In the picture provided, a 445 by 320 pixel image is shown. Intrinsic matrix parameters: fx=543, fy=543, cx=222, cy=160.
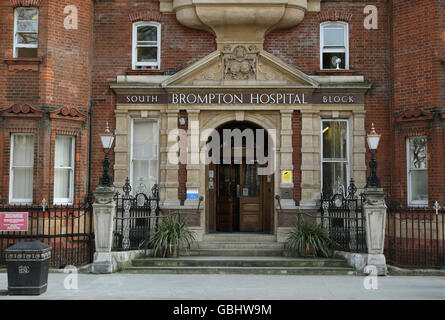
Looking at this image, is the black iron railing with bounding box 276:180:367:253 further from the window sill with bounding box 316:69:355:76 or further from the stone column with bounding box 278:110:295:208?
the window sill with bounding box 316:69:355:76

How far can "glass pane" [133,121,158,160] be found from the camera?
53.4 ft

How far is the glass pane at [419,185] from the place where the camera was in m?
15.1

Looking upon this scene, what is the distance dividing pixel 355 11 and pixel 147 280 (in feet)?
32.6

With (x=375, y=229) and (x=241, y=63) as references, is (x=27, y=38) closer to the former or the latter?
(x=241, y=63)

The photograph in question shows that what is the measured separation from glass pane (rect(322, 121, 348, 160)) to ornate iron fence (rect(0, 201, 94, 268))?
711 centimetres

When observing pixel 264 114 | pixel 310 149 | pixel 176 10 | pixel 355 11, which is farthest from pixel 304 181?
pixel 176 10

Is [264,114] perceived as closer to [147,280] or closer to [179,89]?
[179,89]

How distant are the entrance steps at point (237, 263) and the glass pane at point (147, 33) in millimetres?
6415

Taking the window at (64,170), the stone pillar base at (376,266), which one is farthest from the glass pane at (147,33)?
the stone pillar base at (376,266)

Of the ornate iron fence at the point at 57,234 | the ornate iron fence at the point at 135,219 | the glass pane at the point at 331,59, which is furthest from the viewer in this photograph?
the glass pane at the point at 331,59

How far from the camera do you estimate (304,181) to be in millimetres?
15766

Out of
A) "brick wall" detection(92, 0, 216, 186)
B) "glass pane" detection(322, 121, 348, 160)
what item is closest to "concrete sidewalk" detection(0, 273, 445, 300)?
"glass pane" detection(322, 121, 348, 160)

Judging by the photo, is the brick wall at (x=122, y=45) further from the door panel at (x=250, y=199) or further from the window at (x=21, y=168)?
the door panel at (x=250, y=199)

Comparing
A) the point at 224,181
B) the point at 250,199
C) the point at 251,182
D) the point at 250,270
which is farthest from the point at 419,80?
the point at 250,270
